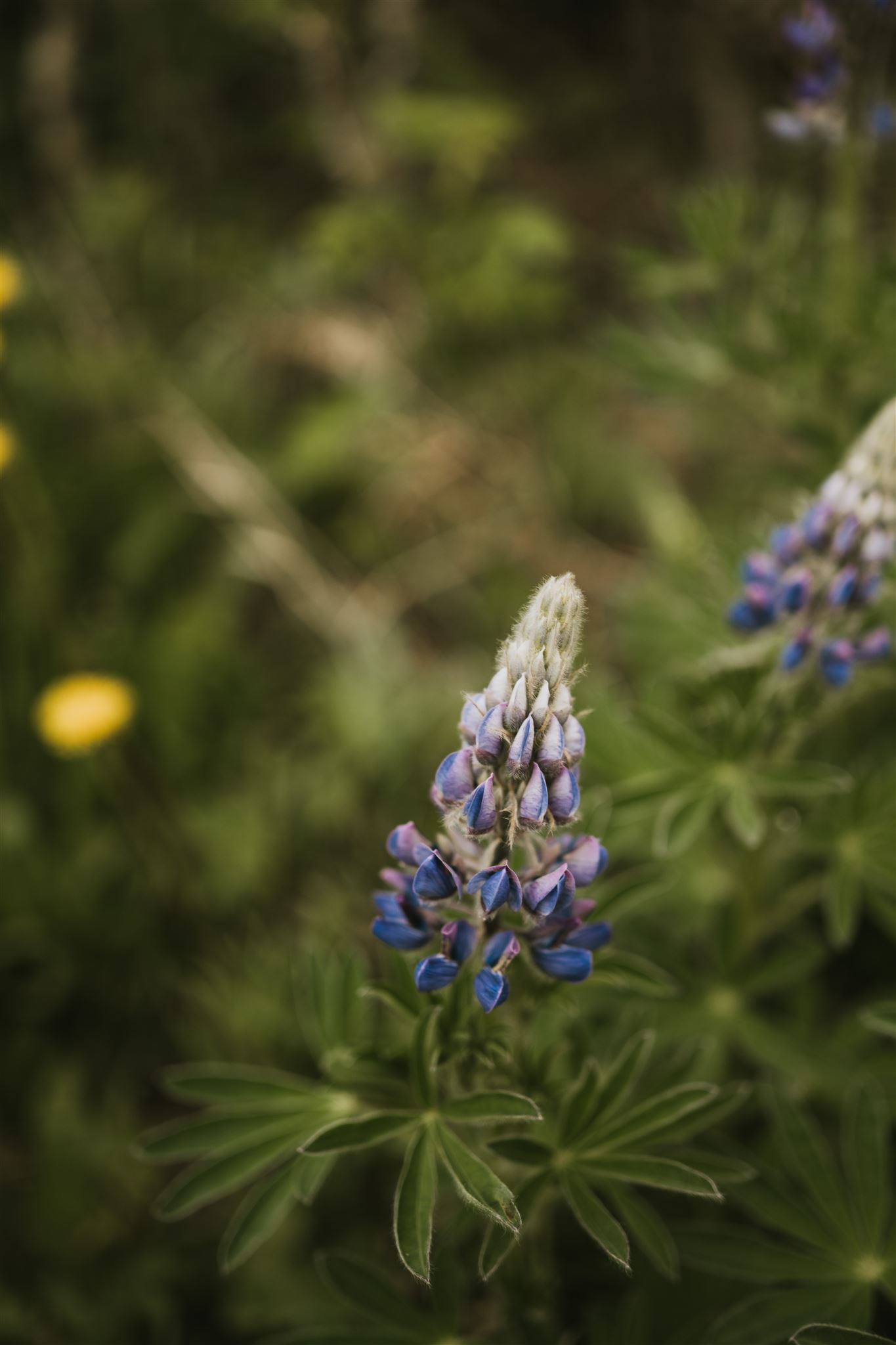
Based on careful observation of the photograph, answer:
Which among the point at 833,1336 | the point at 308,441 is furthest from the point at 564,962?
the point at 308,441

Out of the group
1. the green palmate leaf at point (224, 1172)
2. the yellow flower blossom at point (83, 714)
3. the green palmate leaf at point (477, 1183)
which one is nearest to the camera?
the green palmate leaf at point (477, 1183)

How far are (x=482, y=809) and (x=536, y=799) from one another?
0.05 m

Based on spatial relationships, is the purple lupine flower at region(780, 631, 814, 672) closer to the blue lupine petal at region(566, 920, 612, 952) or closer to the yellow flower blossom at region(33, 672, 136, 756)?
the blue lupine petal at region(566, 920, 612, 952)

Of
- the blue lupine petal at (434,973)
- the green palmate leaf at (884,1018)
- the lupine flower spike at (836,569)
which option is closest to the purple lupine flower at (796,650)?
the lupine flower spike at (836,569)

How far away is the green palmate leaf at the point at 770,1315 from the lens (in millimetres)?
1303

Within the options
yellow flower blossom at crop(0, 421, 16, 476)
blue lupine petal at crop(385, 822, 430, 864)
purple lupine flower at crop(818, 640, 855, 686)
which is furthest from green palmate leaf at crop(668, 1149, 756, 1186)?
yellow flower blossom at crop(0, 421, 16, 476)

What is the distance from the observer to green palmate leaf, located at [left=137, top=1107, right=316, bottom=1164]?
122cm

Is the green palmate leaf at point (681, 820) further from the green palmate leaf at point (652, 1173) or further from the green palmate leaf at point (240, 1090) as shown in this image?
the green palmate leaf at point (240, 1090)

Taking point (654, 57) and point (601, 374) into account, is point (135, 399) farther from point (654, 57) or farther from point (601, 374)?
point (654, 57)

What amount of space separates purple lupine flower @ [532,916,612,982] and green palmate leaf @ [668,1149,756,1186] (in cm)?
30

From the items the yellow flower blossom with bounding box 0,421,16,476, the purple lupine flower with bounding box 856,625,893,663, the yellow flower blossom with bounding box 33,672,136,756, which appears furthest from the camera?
the yellow flower blossom with bounding box 0,421,16,476

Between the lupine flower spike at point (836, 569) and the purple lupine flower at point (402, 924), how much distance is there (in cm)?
62

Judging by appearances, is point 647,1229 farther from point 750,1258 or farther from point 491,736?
point 491,736

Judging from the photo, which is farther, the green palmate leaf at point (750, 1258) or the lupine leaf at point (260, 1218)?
the green palmate leaf at point (750, 1258)
